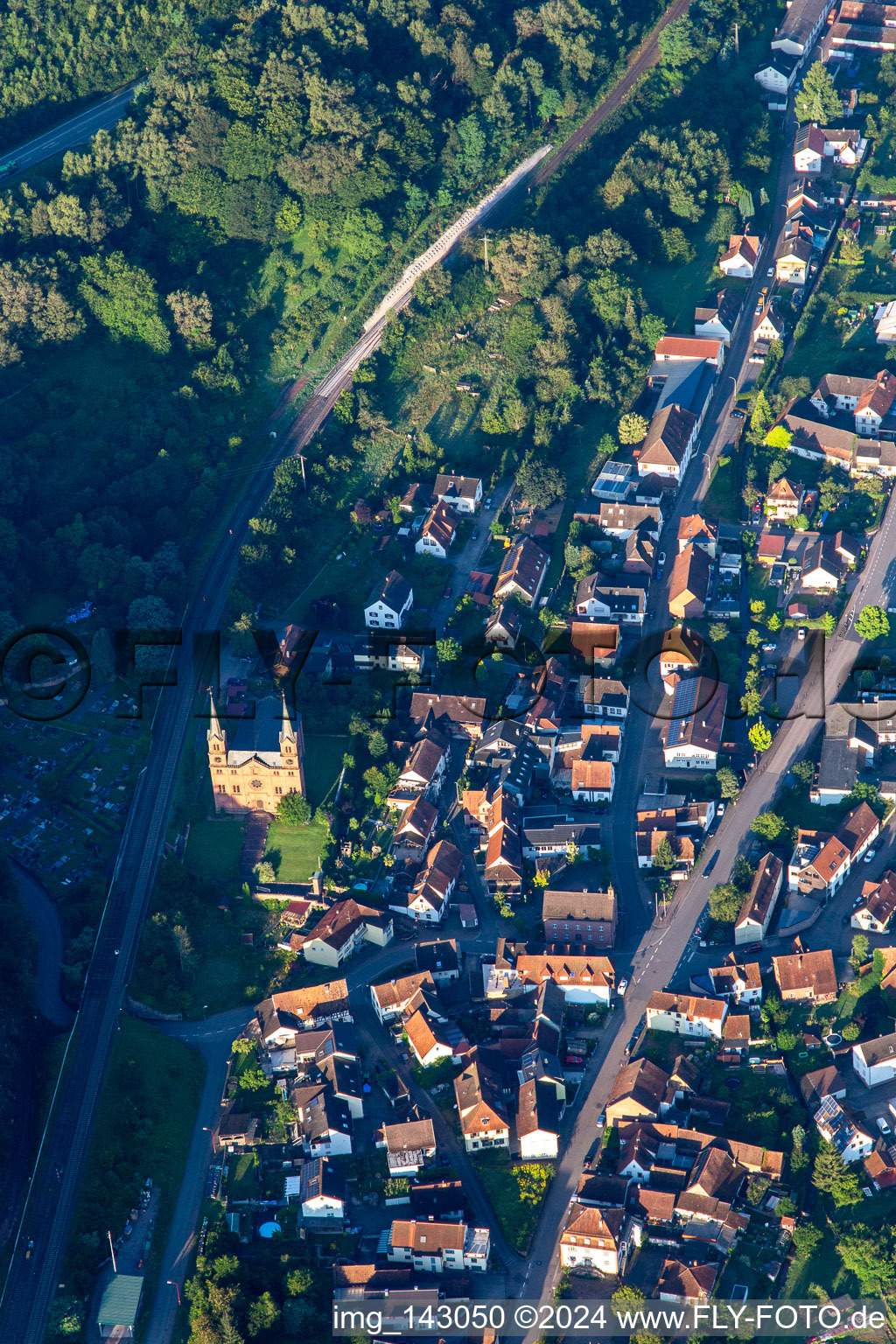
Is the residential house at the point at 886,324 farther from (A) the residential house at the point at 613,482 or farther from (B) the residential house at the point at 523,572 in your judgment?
(B) the residential house at the point at 523,572

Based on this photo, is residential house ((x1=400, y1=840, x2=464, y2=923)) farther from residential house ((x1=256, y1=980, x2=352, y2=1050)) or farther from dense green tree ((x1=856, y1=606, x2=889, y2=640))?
dense green tree ((x1=856, y1=606, x2=889, y2=640))

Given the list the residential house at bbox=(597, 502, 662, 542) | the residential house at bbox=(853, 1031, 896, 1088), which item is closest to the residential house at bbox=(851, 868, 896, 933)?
the residential house at bbox=(853, 1031, 896, 1088)

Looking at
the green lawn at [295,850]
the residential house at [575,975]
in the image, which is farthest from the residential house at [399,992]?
the green lawn at [295,850]

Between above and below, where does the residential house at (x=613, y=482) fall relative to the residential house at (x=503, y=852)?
above

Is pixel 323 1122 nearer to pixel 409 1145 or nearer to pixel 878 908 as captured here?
pixel 409 1145

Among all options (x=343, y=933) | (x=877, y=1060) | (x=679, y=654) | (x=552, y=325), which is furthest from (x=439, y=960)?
(x=552, y=325)

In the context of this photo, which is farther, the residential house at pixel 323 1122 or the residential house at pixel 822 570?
the residential house at pixel 822 570
